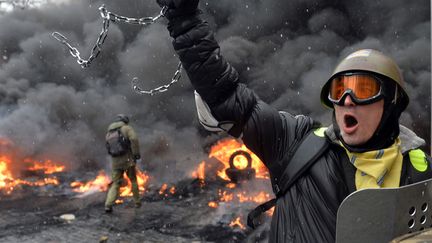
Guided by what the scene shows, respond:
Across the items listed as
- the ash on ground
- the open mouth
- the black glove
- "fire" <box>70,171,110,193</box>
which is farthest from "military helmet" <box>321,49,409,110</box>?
"fire" <box>70,171,110,193</box>

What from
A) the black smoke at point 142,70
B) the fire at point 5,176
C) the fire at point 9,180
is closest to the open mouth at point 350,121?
the black smoke at point 142,70

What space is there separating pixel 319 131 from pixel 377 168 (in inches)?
13.5

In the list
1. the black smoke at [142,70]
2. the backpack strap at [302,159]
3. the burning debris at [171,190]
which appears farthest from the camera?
the black smoke at [142,70]

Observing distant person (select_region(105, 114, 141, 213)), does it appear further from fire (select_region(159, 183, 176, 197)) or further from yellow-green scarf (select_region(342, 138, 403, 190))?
yellow-green scarf (select_region(342, 138, 403, 190))

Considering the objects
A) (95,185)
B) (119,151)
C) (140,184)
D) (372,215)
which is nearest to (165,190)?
(140,184)

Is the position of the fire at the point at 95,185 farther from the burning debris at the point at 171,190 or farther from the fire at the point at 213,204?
the fire at the point at 213,204

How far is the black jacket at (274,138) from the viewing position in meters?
1.87

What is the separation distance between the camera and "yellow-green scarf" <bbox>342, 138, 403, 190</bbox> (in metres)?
1.84

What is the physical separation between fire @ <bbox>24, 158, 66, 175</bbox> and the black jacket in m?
10.2

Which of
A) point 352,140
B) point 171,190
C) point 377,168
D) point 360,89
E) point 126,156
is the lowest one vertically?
point 171,190

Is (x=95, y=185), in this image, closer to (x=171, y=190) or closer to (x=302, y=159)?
(x=171, y=190)

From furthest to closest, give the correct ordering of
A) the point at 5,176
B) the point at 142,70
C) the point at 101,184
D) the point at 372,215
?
the point at 142,70
the point at 101,184
the point at 5,176
the point at 372,215

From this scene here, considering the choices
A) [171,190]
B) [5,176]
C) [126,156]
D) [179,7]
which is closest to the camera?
[179,7]

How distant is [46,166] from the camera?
37.1 feet
